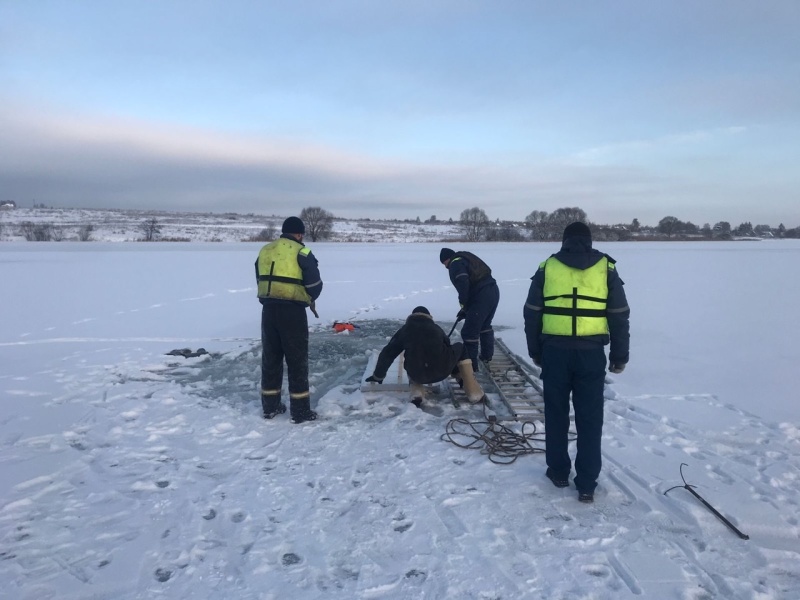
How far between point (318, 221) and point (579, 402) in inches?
2553

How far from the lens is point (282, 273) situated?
4.87 meters

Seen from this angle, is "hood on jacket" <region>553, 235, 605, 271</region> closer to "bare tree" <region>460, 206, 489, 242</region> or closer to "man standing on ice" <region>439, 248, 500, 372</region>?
"man standing on ice" <region>439, 248, 500, 372</region>

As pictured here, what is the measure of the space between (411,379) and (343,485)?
1.82 meters

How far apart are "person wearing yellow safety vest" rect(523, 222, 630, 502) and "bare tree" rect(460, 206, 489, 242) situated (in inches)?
2329

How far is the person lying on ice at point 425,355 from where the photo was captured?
519 cm

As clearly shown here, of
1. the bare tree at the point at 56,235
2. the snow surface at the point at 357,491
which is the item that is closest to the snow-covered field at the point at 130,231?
the bare tree at the point at 56,235

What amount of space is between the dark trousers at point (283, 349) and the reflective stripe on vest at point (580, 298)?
2.50 meters

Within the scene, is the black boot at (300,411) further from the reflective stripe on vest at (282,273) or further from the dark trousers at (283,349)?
the reflective stripe on vest at (282,273)

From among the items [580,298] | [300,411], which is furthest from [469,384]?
[580,298]

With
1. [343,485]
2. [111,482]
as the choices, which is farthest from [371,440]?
[111,482]

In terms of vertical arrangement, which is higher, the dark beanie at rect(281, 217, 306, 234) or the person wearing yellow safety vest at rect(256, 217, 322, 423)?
the dark beanie at rect(281, 217, 306, 234)

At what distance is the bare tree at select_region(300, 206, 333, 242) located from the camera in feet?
205

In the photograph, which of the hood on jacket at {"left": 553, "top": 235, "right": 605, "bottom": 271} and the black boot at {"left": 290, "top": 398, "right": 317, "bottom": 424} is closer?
the hood on jacket at {"left": 553, "top": 235, "right": 605, "bottom": 271}

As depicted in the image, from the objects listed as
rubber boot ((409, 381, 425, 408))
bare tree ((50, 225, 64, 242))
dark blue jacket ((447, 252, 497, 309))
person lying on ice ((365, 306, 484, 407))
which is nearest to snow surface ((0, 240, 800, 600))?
rubber boot ((409, 381, 425, 408))
